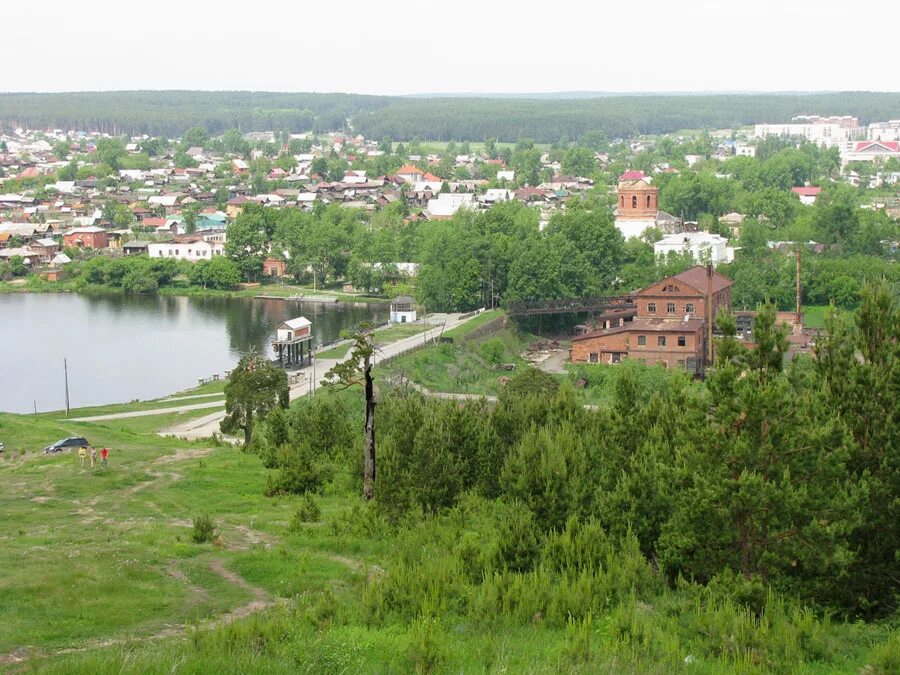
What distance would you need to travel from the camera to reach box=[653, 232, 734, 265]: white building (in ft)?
150

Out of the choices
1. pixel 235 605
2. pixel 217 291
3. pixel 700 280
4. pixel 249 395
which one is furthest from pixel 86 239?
pixel 235 605

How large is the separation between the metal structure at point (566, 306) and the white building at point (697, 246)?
5.60 m

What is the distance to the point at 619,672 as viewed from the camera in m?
7.93

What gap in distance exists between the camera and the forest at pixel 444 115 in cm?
13738

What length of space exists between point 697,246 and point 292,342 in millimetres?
Result: 19898

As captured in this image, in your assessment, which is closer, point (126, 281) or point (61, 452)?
point (61, 452)

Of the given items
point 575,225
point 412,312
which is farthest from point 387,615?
point 575,225

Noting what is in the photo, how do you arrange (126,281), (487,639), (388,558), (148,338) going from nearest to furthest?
1. (487,639)
2. (388,558)
3. (148,338)
4. (126,281)

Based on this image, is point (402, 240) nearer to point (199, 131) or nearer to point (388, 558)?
point (388, 558)

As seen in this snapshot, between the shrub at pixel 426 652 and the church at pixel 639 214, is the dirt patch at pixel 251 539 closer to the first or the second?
the shrub at pixel 426 652

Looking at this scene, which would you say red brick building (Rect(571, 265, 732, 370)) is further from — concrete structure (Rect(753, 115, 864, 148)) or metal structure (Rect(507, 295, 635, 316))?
concrete structure (Rect(753, 115, 864, 148))

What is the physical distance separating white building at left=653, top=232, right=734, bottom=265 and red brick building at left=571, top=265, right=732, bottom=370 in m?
9.26

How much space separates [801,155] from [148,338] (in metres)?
55.4

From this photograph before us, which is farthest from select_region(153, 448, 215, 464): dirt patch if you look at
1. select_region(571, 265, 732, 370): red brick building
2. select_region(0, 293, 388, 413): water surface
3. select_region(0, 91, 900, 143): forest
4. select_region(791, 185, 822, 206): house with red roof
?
select_region(0, 91, 900, 143): forest
